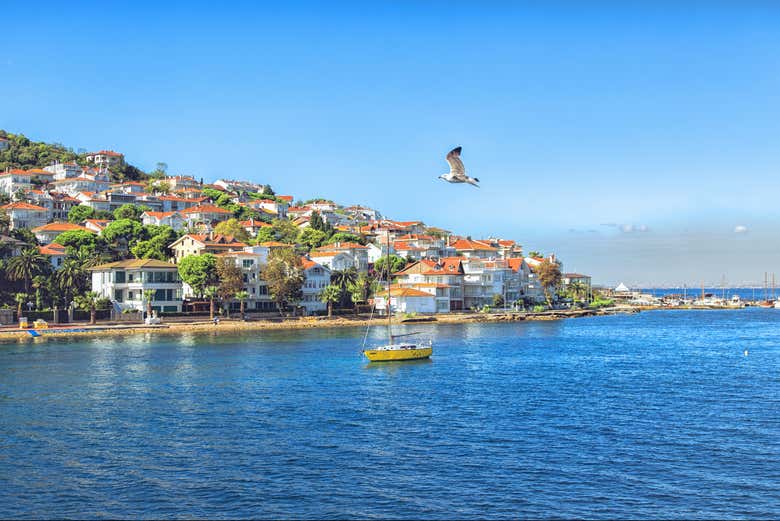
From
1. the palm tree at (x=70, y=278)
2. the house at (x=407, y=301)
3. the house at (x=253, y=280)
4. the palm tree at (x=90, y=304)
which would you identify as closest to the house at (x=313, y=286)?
the house at (x=253, y=280)

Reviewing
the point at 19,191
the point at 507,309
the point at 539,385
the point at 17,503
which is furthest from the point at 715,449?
the point at 19,191

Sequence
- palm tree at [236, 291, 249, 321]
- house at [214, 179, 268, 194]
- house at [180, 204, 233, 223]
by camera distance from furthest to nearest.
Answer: house at [214, 179, 268, 194] → house at [180, 204, 233, 223] → palm tree at [236, 291, 249, 321]

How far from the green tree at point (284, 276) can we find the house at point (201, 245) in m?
7.82

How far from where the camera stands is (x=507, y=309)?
4326 inches

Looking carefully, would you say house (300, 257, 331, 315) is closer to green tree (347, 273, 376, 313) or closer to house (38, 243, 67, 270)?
green tree (347, 273, 376, 313)

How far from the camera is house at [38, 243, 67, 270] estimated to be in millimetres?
87375

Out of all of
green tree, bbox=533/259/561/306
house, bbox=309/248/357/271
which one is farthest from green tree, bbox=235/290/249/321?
green tree, bbox=533/259/561/306

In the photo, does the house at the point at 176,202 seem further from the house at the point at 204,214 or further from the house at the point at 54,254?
the house at the point at 54,254

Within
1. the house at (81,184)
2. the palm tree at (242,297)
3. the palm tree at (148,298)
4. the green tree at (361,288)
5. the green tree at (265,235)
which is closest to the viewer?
the palm tree at (148,298)

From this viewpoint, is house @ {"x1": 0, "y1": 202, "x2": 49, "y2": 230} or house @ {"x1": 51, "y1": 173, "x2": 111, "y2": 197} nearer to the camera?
house @ {"x1": 0, "y1": 202, "x2": 49, "y2": 230}

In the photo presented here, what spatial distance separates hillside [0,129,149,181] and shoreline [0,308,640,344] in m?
92.9

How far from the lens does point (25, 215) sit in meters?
110

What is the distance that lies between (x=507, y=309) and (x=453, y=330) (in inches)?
1183

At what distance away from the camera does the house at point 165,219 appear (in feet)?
382
